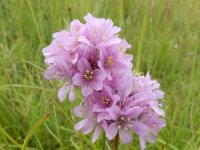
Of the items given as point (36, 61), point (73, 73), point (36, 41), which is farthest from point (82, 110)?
point (36, 41)

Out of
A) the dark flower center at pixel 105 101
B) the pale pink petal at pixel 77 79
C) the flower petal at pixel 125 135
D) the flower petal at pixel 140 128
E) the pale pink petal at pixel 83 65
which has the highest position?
the pale pink petal at pixel 83 65

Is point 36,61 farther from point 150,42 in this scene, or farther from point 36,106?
point 150,42

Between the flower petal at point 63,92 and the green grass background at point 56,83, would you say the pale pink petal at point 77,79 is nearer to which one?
the flower petal at point 63,92

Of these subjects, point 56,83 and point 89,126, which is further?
point 56,83

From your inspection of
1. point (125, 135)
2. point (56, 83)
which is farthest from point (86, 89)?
point (56, 83)

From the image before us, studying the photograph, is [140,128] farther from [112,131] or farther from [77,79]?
[77,79]

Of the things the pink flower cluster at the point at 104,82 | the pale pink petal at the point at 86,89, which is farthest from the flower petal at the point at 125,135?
the pale pink petal at the point at 86,89
